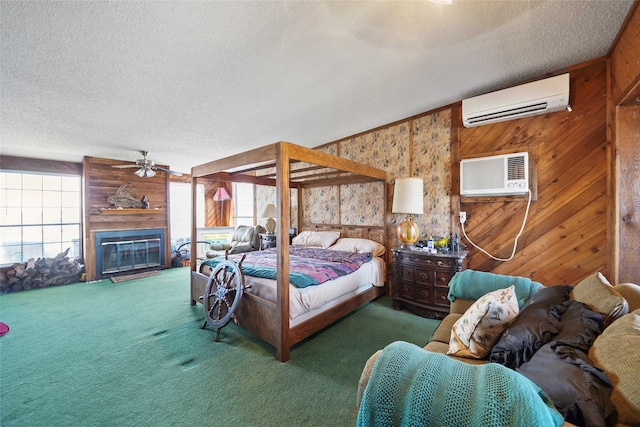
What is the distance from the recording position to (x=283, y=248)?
2.22 meters

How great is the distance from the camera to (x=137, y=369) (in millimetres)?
2078

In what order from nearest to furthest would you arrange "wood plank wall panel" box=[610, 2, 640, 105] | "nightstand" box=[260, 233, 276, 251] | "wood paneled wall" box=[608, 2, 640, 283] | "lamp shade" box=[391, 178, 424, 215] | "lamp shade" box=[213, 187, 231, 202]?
"wood plank wall panel" box=[610, 2, 640, 105] → "wood paneled wall" box=[608, 2, 640, 283] → "lamp shade" box=[391, 178, 424, 215] → "nightstand" box=[260, 233, 276, 251] → "lamp shade" box=[213, 187, 231, 202]

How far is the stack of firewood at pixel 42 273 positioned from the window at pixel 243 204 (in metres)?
3.48

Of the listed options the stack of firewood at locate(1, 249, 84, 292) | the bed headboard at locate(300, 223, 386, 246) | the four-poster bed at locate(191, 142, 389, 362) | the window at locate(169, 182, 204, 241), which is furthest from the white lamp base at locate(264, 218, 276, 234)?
the stack of firewood at locate(1, 249, 84, 292)

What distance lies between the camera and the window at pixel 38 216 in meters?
4.54

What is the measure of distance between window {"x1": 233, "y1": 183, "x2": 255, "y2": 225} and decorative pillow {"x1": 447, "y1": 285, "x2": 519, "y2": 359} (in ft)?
20.2

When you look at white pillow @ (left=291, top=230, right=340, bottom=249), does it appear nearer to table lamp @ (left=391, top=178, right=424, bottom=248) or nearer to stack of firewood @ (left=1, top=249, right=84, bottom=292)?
table lamp @ (left=391, top=178, right=424, bottom=248)

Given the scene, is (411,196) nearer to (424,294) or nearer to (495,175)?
(495,175)

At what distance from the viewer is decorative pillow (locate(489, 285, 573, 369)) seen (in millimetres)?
1051

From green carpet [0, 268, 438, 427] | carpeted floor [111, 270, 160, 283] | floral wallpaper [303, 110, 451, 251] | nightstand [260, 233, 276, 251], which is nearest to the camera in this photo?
green carpet [0, 268, 438, 427]

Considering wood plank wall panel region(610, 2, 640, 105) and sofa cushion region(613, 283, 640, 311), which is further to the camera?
wood plank wall panel region(610, 2, 640, 105)

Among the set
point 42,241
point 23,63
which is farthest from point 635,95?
point 42,241

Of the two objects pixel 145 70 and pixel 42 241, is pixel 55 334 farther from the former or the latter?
pixel 42 241

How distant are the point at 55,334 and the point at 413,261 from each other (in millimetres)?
4146
